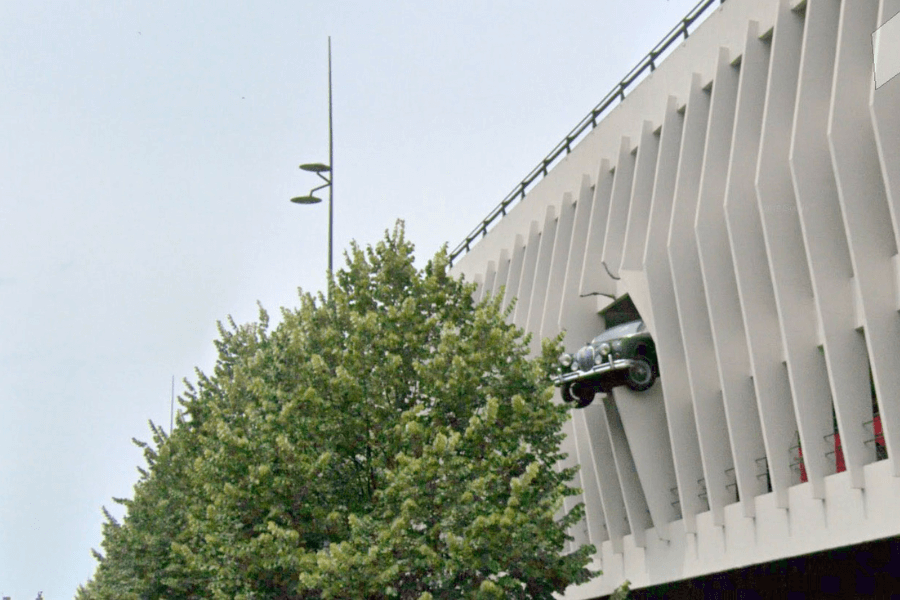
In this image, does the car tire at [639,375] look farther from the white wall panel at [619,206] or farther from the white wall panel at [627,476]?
the white wall panel at [619,206]

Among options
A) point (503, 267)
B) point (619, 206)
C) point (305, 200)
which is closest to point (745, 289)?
point (619, 206)

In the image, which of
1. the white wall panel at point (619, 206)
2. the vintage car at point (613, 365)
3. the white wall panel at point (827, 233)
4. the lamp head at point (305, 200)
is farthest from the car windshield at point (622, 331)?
the lamp head at point (305, 200)

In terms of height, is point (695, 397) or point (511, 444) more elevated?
point (695, 397)

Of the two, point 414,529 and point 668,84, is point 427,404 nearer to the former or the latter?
point 414,529

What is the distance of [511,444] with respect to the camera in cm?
2248

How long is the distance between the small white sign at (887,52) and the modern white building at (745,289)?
47 mm

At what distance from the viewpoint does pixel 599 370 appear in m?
28.0

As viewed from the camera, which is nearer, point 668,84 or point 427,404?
point 427,404

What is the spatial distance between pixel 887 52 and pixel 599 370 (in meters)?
9.15

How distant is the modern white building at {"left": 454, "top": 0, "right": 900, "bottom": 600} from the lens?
71.8 ft

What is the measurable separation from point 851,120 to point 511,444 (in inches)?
290

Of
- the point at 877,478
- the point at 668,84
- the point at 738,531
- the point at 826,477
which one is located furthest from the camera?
the point at 668,84

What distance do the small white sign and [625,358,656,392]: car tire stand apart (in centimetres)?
895

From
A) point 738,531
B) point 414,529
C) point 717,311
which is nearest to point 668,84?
point 717,311
